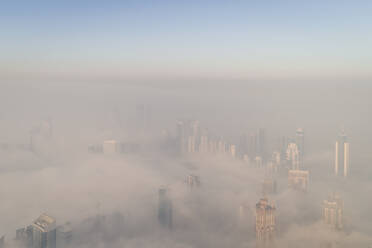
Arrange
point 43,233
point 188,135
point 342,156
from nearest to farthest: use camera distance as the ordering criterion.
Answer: point 43,233
point 342,156
point 188,135

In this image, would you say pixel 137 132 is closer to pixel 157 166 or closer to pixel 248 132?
pixel 157 166

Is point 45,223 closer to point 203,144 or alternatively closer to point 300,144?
point 203,144

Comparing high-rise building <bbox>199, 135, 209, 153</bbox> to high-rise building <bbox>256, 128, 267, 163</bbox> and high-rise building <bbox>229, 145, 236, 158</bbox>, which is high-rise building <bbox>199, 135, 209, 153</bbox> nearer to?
high-rise building <bbox>229, 145, 236, 158</bbox>

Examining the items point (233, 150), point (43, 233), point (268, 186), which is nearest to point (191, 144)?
point (233, 150)

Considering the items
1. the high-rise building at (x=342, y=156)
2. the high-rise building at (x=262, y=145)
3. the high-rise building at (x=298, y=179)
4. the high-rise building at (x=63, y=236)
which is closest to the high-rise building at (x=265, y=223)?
the high-rise building at (x=298, y=179)

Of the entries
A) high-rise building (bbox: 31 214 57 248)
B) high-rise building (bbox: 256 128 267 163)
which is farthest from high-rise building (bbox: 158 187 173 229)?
high-rise building (bbox: 256 128 267 163)

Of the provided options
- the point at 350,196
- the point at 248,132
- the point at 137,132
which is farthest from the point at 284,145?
the point at 137,132
